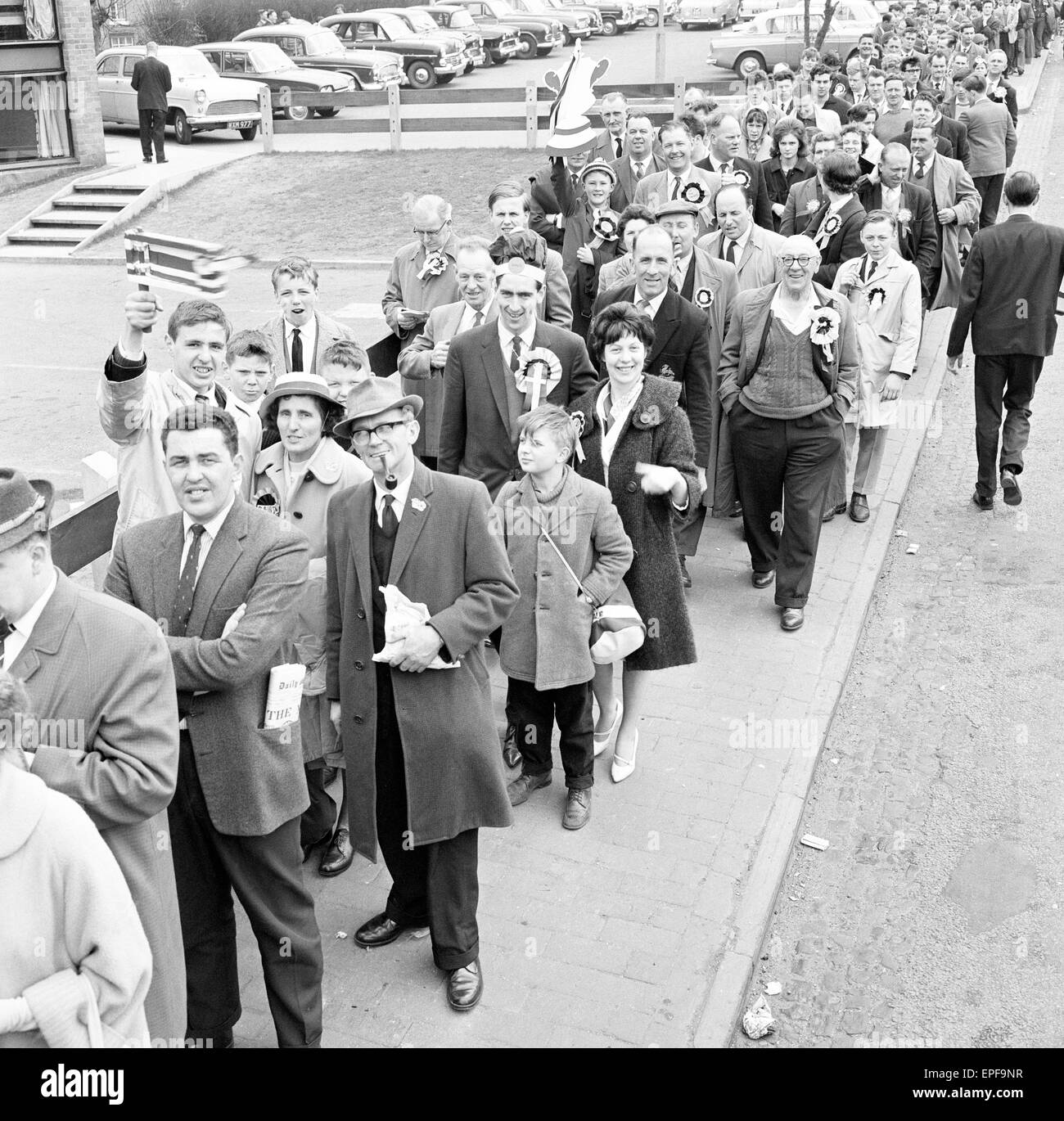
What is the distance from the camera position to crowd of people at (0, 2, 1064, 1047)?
3.44m

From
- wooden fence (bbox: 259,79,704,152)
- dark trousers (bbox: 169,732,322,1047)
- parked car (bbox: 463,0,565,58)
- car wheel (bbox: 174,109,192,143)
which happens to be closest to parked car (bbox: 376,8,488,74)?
parked car (bbox: 463,0,565,58)

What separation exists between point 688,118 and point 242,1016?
9.89 meters

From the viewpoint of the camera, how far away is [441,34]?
37.8 m

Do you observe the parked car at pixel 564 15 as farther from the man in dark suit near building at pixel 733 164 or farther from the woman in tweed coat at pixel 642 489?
the woman in tweed coat at pixel 642 489

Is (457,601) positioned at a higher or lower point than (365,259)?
higher

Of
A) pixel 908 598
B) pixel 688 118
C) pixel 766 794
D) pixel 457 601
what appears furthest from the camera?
pixel 688 118

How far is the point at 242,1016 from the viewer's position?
479cm

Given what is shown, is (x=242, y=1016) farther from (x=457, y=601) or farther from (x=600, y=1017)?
(x=457, y=601)

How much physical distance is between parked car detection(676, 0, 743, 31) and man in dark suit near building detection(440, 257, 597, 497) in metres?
47.3

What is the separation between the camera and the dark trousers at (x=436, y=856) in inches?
189

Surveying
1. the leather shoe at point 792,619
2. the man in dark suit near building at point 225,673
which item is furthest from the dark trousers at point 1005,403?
the man in dark suit near building at point 225,673

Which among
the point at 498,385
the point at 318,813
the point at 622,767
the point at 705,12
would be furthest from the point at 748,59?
the point at 318,813

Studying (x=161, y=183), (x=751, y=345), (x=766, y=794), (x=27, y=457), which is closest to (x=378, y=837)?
(x=766, y=794)

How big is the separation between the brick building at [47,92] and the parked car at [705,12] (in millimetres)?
31752
